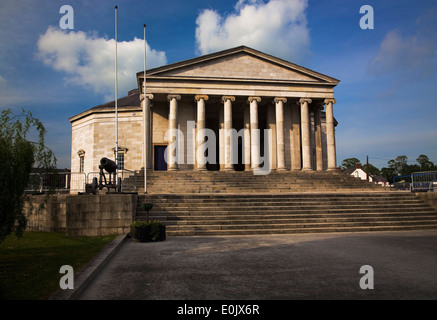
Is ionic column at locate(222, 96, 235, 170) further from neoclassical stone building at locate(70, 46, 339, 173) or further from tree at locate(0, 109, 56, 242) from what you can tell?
tree at locate(0, 109, 56, 242)

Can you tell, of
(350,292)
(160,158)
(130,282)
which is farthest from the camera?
(160,158)

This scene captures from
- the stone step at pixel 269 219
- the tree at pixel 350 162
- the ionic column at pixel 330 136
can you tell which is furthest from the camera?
the tree at pixel 350 162

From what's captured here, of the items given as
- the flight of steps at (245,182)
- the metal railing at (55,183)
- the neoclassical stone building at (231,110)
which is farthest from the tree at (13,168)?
the neoclassical stone building at (231,110)

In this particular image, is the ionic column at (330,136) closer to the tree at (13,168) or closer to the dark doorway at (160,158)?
the dark doorway at (160,158)

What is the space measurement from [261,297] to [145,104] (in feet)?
78.3

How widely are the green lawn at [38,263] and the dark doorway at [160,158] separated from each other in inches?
Result: 773

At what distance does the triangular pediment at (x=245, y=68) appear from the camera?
29844 millimetres

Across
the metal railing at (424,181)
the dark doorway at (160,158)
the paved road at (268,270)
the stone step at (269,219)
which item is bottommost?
the paved road at (268,270)

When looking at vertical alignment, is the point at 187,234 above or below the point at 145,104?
below

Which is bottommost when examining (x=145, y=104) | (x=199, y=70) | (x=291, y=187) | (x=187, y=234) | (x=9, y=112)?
(x=187, y=234)
